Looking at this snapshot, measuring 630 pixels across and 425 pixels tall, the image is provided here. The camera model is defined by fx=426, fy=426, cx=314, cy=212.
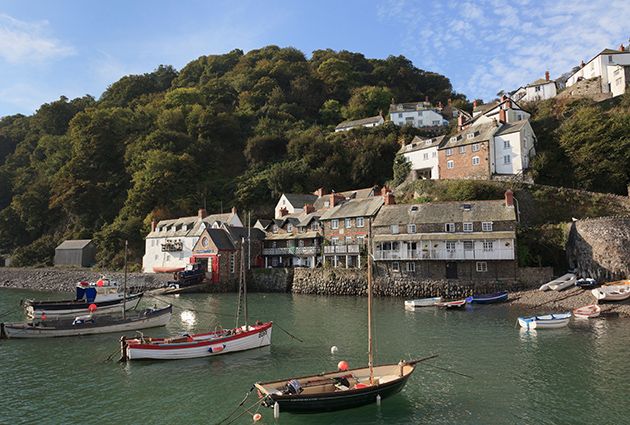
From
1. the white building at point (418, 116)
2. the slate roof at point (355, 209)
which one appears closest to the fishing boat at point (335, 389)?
the slate roof at point (355, 209)

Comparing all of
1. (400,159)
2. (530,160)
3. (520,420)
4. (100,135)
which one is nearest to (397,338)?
(520,420)

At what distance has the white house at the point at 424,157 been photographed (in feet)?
196

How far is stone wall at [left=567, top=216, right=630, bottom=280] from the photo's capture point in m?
37.7

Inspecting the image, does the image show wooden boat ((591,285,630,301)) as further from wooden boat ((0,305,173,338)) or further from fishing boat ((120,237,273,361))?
wooden boat ((0,305,173,338))

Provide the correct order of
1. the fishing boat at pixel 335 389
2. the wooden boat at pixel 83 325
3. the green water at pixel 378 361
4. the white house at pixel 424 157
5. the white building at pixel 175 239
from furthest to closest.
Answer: the white building at pixel 175 239
the white house at pixel 424 157
the wooden boat at pixel 83 325
the green water at pixel 378 361
the fishing boat at pixel 335 389

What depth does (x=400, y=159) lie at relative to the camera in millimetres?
64375

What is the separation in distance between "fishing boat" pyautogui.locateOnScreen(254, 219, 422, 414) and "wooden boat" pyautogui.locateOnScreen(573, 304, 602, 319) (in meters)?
21.8

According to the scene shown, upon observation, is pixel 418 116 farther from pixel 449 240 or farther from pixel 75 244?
pixel 75 244

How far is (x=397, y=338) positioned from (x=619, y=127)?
1699 inches

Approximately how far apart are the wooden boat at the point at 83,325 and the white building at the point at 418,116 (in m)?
66.9

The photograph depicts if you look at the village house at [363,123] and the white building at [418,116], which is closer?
the village house at [363,123]

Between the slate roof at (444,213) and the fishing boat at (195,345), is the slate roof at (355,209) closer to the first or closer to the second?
the slate roof at (444,213)

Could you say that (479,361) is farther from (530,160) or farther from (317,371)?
(530,160)

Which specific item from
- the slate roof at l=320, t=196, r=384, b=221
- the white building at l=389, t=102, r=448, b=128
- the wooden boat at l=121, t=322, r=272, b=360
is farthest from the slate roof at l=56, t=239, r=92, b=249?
the white building at l=389, t=102, r=448, b=128
